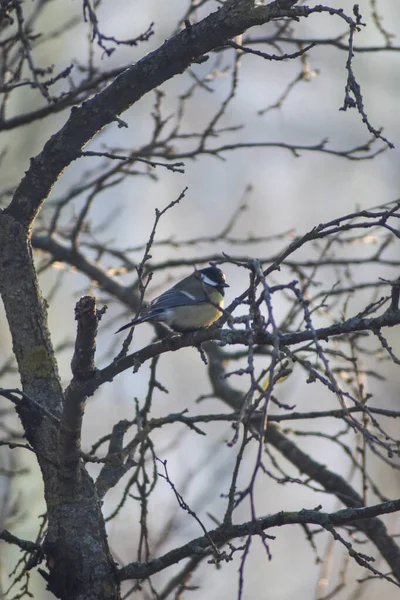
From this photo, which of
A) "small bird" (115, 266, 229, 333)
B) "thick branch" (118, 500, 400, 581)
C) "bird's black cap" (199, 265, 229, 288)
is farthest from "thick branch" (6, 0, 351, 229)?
"bird's black cap" (199, 265, 229, 288)

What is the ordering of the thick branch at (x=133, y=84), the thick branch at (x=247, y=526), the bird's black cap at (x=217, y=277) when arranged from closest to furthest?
the thick branch at (x=247, y=526) → the thick branch at (x=133, y=84) → the bird's black cap at (x=217, y=277)

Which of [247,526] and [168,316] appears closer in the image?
[247,526]

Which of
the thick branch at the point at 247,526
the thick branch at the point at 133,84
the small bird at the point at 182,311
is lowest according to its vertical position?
the thick branch at the point at 247,526

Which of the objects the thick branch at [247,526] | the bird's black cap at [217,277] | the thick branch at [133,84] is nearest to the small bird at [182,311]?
the bird's black cap at [217,277]

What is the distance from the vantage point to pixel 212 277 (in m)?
5.84

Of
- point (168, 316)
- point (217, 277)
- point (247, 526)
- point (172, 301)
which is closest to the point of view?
point (247, 526)

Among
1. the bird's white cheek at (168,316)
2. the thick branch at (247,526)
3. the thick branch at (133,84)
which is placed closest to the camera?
the thick branch at (247,526)

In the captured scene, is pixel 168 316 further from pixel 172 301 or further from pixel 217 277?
pixel 217 277

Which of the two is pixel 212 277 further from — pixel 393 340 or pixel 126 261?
pixel 393 340

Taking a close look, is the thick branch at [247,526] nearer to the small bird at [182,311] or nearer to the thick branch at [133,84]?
the thick branch at [133,84]

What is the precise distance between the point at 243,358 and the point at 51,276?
5.49m

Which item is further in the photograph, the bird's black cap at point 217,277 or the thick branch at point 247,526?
the bird's black cap at point 217,277

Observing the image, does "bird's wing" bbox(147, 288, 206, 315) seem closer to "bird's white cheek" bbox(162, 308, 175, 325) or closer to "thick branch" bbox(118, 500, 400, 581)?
"bird's white cheek" bbox(162, 308, 175, 325)

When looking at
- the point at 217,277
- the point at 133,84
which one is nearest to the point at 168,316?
the point at 217,277
